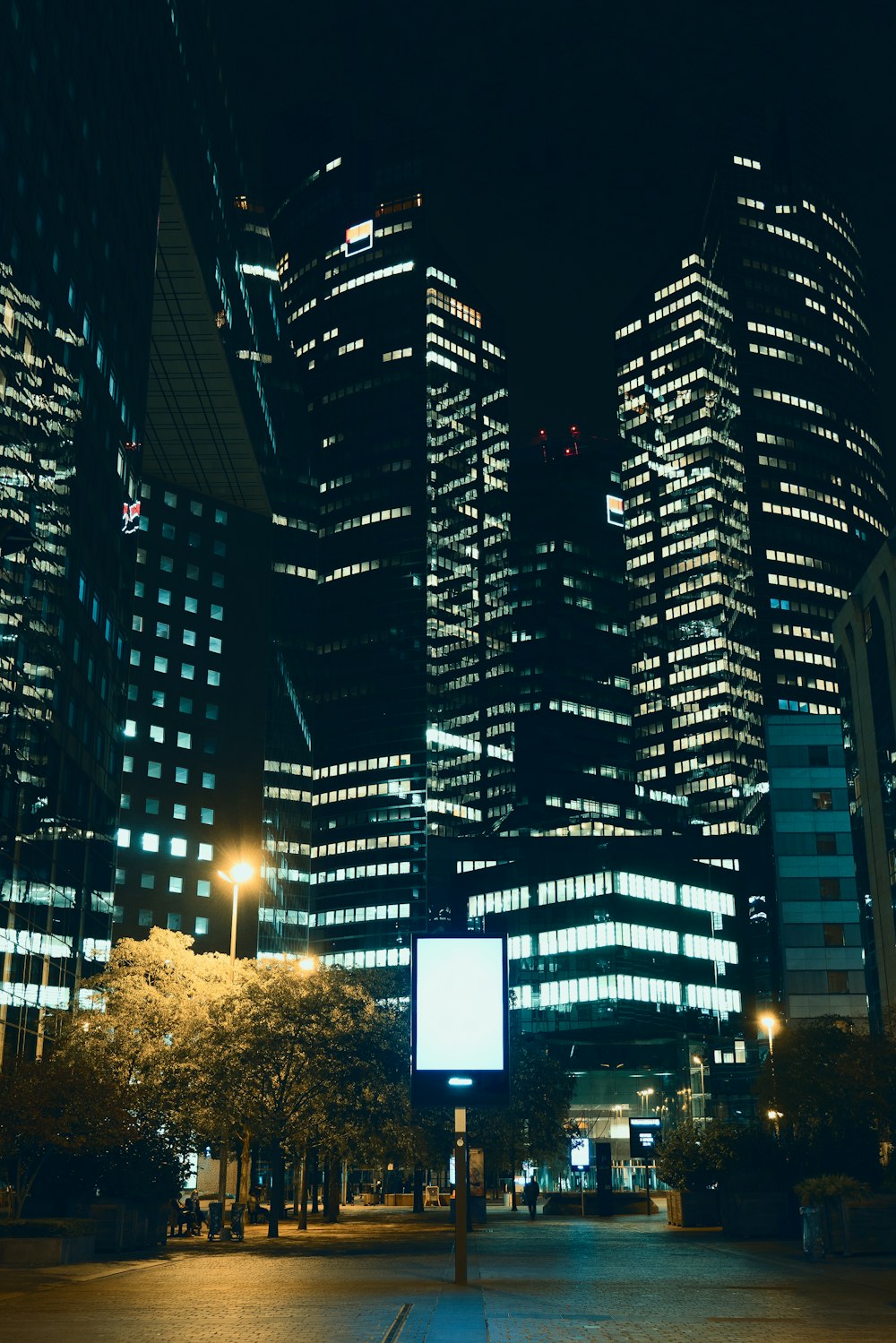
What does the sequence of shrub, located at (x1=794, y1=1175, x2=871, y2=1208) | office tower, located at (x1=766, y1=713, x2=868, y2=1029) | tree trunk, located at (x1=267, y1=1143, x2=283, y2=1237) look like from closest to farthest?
shrub, located at (x1=794, y1=1175, x2=871, y2=1208), tree trunk, located at (x1=267, y1=1143, x2=283, y2=1237), office tower, located at (x1=766, y1=713, x2=868, y2=1029)

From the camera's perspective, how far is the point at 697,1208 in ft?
173

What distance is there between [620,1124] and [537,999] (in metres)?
17.0

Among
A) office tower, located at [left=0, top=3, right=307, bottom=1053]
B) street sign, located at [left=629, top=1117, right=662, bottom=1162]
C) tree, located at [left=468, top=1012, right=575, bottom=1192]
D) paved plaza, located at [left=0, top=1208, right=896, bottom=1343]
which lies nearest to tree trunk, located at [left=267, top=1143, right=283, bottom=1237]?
paved plaza, located at [left=0, top=1208, right=896, bottom=1343]

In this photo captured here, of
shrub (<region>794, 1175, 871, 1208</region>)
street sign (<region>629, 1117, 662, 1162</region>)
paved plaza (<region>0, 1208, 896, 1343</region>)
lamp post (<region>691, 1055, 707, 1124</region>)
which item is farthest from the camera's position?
lamp post (<region>691, 1055, 707, 1124</region>)

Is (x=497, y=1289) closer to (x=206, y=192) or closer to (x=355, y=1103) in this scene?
(x=355, y=1103)

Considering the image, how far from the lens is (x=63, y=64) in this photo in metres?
66.1

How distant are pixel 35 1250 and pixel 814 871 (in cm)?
8219

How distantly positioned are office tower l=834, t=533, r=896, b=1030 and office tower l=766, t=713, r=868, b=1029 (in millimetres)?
1850

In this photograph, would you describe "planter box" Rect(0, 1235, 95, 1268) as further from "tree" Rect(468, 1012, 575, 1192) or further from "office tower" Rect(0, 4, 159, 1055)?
"tree" Rect(468, 1012, 575, 1192)

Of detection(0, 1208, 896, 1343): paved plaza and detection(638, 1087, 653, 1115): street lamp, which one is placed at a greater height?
detection(638, 1087, 653, 1115): street lamp

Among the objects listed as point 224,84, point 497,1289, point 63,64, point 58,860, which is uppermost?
point 224,84

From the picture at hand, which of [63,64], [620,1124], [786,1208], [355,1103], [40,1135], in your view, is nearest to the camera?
[40,1135]

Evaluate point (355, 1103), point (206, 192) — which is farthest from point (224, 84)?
point (355, 1103)

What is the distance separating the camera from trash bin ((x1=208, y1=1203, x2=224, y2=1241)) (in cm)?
4666
